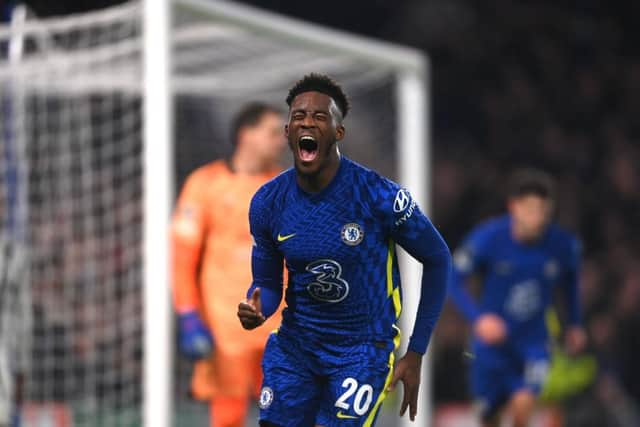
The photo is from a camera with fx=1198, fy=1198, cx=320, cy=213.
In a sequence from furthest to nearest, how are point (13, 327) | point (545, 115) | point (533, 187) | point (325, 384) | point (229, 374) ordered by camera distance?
point (545, 115), point (13, 327), point (533, 187), point (229, 374), point (325, 384)

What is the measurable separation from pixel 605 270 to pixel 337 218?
840 cm

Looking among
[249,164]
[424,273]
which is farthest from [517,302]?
[424,273]

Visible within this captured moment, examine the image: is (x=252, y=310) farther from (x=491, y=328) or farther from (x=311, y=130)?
(x=491, y=328)

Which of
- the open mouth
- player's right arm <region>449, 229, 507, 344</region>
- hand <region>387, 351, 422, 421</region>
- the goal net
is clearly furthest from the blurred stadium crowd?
the open mouth

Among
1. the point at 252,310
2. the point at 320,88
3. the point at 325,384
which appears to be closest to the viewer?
the point at 252,310

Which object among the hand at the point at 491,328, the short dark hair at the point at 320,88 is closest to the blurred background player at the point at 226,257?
the hand at the point at 491,328

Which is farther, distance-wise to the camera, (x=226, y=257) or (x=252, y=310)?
(x=226, y=257)

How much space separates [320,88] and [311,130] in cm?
17

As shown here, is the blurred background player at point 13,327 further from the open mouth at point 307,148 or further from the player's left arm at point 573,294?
the open mouth at point 307,148

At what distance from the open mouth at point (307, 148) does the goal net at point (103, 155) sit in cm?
354

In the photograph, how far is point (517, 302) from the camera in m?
6.96

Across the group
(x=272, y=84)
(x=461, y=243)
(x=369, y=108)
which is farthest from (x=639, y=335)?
(x=272, y=84)

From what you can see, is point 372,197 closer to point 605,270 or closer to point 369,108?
point 369,108

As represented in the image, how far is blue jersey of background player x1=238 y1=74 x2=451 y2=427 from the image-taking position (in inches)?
136
